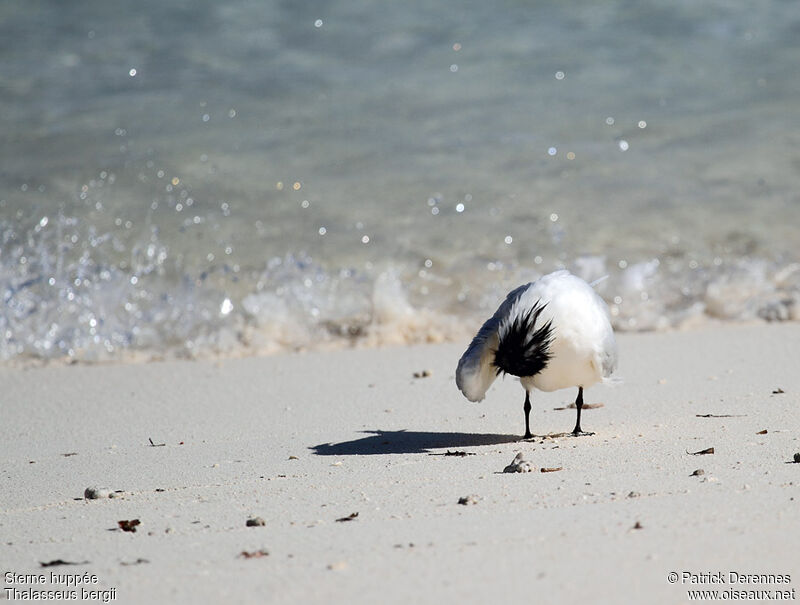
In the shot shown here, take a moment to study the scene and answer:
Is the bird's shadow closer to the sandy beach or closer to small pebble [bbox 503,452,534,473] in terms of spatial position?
the sandy beach

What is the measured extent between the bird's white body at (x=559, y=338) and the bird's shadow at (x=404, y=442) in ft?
0.61

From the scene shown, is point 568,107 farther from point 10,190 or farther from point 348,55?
A: point 10,190

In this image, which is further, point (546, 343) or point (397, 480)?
point (546, 343)

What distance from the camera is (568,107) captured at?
9.17 m

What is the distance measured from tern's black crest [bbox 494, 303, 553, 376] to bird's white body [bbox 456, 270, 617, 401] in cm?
2

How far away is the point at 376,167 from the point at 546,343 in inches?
183

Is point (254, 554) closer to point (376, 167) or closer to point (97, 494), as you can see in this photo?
point (97, 494)

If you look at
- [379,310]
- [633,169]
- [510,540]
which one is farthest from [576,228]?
[510,540]

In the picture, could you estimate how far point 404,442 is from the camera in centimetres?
429

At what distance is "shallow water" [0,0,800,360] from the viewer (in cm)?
680

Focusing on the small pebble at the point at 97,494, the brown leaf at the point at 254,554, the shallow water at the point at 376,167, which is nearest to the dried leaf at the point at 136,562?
the brown leaf at the point at 254,554


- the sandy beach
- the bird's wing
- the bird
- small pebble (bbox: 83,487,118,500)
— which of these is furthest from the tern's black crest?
small pebble (bbox: 83,487,118,500)

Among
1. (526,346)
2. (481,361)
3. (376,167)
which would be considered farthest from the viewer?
(376,167)

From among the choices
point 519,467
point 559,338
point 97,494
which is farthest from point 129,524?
point 559,338
